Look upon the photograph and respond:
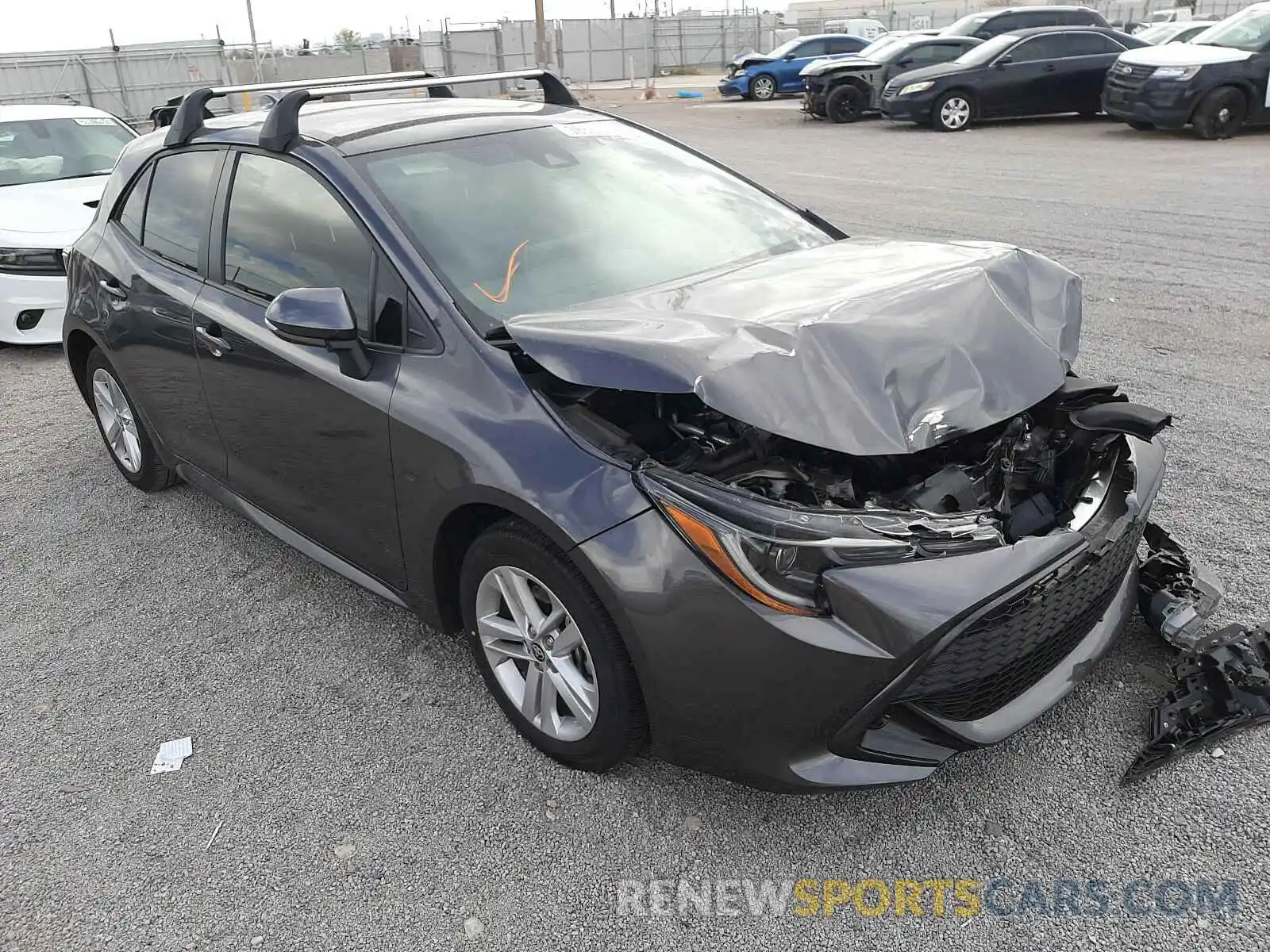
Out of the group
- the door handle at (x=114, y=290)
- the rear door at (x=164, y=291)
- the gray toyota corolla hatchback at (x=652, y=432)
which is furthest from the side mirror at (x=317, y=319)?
the door handle at (x=114, y=290)

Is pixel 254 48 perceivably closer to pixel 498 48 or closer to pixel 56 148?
pixel 498 48

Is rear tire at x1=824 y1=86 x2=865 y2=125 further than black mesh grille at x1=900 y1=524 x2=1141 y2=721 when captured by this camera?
Yes

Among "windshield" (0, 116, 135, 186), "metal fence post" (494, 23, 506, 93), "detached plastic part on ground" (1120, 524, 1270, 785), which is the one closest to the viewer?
"detached plastic part on ground" (1120, 524, 1270, 785)

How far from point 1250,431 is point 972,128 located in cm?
1335

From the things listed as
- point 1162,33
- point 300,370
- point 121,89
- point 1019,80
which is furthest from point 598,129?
point 121,89

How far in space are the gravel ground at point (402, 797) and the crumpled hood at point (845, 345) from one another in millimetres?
702

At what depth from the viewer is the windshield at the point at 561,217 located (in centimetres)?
298

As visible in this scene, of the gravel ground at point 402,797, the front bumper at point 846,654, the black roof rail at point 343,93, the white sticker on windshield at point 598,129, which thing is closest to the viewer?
the front bumper at point 846,654

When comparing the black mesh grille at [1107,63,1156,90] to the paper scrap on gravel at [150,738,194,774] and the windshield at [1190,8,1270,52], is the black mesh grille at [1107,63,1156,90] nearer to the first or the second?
the windshield at [1190,8,1270,52]

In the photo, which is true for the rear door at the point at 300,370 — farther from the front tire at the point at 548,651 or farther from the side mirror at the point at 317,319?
the front tire at the point at 548,651

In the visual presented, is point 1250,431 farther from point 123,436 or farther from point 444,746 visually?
point 123,436

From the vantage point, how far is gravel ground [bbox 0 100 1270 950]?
2.33 meters

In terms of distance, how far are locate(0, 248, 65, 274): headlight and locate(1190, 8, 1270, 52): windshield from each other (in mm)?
13943

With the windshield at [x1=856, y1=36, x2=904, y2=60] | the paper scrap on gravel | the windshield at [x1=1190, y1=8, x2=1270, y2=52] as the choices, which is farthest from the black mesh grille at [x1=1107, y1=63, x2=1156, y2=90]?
the paper scrap on gravel
